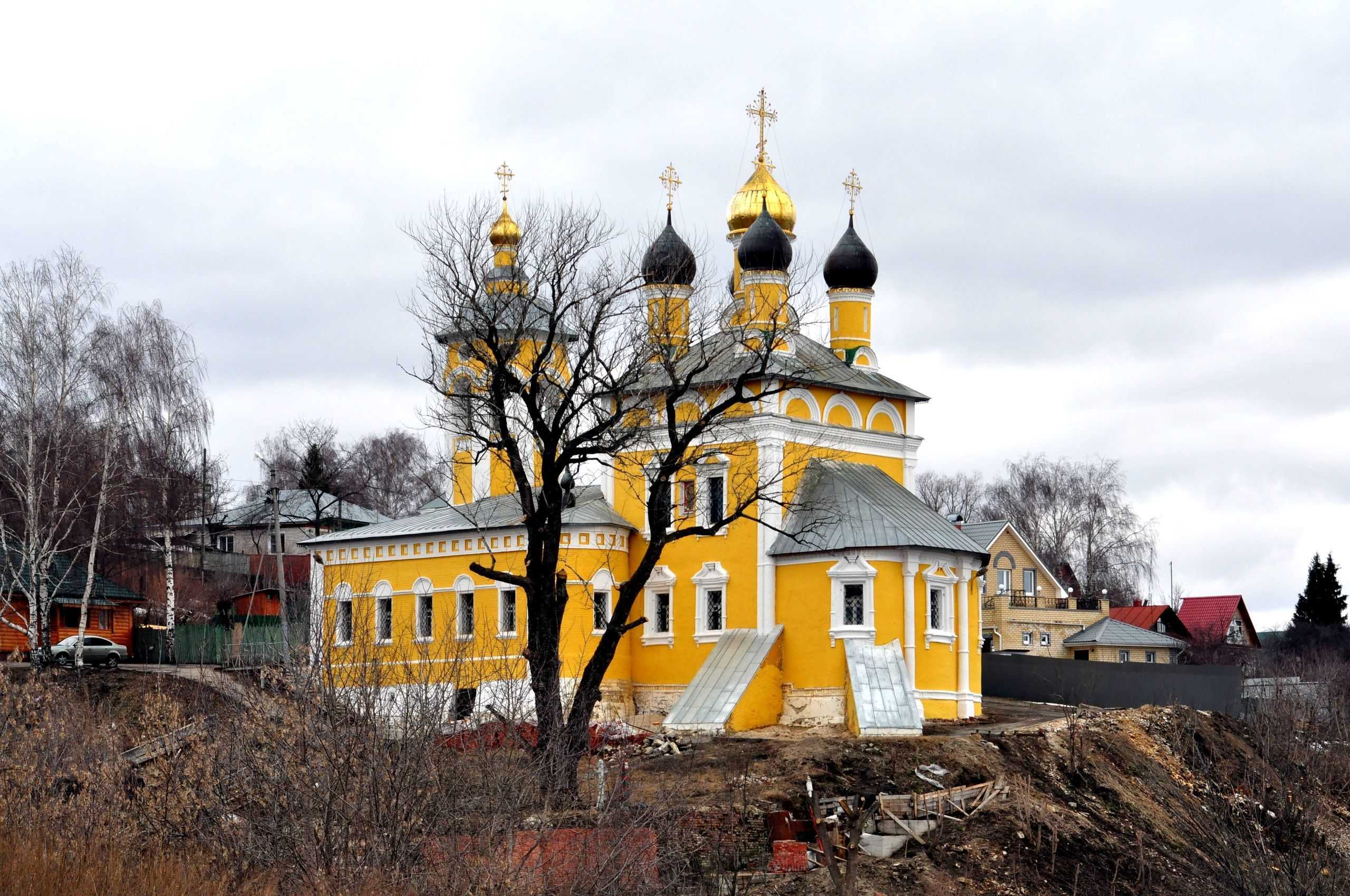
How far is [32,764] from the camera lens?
14852 millimetres

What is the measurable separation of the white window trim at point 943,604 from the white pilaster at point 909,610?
272 millimetres

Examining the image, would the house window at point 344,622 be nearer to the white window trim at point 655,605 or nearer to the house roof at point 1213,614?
the white window trim at point 655,605

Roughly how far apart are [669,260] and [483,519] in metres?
5.61

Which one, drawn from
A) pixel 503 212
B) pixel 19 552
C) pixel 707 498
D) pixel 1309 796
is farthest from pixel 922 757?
pixel 19 552

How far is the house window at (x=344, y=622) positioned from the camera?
92.7 feet

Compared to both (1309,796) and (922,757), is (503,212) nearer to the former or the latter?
(922,757)

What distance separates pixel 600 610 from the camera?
85.9ft

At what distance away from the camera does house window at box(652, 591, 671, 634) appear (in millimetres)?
26438

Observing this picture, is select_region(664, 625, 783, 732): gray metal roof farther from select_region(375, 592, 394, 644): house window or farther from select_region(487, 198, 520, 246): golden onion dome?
select_region(487, 198, 520, 246): golden onion dome

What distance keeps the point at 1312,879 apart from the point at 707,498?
41.0 ft

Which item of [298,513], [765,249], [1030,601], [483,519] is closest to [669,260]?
[765,249]

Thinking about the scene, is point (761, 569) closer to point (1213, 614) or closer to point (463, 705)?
point (463, 705)

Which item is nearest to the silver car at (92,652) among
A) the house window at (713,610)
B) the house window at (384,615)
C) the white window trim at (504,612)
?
the house window at (384,615)

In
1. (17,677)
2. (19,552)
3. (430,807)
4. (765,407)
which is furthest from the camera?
(19,552)
